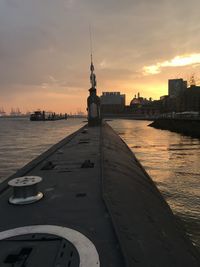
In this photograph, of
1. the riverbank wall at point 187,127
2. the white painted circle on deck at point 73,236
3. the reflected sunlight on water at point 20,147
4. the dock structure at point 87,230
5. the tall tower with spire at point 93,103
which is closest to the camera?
the white painted circle on deck at point 73,236

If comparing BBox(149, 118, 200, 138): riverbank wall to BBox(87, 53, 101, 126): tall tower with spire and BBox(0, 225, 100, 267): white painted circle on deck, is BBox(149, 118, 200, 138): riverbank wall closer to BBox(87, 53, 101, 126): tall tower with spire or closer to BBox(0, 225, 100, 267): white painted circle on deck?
BBox(87, 53, 101, 126): tall tower with spire

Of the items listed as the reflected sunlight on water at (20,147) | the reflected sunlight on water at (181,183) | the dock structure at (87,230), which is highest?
the dock structure at (87,230)

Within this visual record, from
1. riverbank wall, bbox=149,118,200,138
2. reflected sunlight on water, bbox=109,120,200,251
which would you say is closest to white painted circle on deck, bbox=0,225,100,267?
reflected sunlight on water, bbox=109,120,200,251

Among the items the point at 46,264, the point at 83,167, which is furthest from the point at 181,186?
the point at 46,264

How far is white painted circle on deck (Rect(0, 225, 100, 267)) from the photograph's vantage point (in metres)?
3.85

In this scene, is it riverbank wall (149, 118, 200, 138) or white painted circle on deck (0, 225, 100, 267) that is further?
riverbank wall (149, 118, 200, 138)

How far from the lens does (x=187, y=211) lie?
40.7 ft

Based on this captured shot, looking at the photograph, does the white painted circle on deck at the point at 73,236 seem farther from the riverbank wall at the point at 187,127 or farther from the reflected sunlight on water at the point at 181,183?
the riverbank wall at the point at 187,127

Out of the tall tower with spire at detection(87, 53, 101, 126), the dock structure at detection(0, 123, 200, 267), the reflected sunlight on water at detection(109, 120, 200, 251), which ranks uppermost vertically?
the tall tower with spire at detection(87, 53, 101, 126)

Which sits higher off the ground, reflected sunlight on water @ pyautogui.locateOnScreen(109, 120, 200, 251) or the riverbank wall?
reflected sunlight on water @ pyautogui.locateOnScreen(109, 120, 200, 251)

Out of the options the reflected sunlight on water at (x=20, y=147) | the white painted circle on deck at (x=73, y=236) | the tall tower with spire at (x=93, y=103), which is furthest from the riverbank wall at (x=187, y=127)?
the white painted circle on deck at (x=73, y=236)

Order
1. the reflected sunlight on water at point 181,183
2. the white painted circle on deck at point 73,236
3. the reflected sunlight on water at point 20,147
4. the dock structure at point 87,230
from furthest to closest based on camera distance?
the reflected sunlight on water at point 20,147, the reflected sunlight on water at point 181,183, the dock structure at point 87,230, the white painted circle on deck at point 73,236

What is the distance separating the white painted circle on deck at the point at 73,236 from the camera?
3846 millimetres

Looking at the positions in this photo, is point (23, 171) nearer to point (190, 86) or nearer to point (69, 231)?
point (69, 231)
